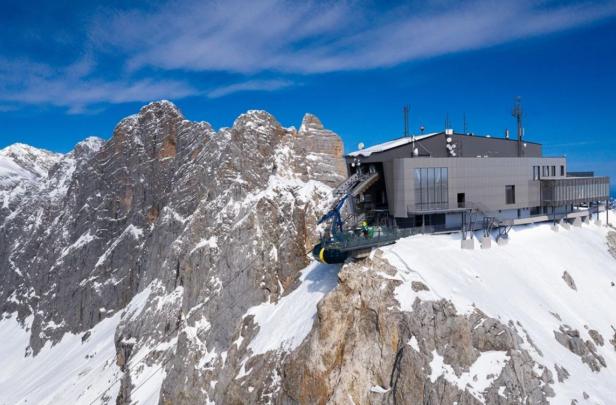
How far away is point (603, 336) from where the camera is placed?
40.3 m

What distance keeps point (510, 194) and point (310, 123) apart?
3868 cm

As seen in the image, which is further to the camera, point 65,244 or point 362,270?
point 65,244

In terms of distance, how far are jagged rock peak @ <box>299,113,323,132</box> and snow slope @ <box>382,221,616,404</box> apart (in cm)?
3918

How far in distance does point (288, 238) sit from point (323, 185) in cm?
1402

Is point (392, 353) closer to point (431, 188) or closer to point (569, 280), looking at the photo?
point (431, 188)

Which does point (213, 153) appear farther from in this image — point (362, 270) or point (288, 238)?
point (362, 270)

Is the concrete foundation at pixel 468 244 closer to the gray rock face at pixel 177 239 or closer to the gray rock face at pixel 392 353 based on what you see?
the gray rock face at pixel 392 353

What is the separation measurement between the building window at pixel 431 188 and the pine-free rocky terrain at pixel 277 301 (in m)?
3.38

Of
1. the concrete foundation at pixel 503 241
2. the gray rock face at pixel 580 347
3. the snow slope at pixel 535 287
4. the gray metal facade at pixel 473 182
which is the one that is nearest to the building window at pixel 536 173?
the gray metal facade at pixel 473 182

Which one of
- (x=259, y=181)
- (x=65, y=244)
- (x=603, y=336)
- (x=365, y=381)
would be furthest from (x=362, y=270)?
(x=65, y=244)

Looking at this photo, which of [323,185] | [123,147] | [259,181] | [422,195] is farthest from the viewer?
[123,147]

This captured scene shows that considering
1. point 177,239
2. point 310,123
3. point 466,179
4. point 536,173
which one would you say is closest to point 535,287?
point 466,179

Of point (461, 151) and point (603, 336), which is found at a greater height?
point (461, 151)

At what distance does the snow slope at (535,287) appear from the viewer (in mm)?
34000
